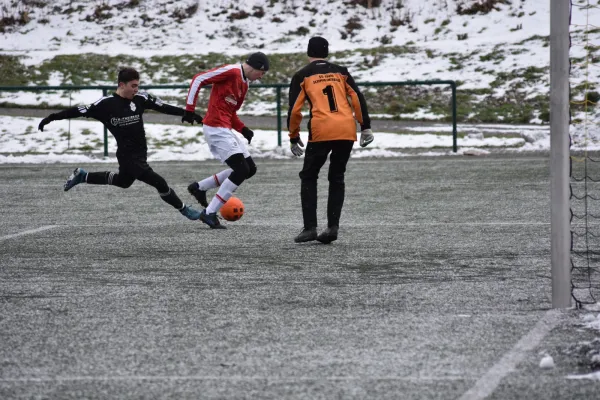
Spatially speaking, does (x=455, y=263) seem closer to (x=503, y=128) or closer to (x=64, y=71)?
(x=503, y=128)

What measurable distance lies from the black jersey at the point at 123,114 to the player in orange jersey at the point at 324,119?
6.15 ft

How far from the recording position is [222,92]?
10492mm

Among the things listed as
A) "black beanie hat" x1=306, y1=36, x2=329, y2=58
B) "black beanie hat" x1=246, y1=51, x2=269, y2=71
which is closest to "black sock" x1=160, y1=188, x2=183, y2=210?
"black beanie hat" x1=246, y1=51, x2=269, y2=71

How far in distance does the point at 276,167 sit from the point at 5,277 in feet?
36.5

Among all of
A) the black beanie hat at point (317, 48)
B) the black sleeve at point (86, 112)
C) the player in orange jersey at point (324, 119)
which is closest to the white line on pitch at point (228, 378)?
the player in orange jersey at point (324, 119)

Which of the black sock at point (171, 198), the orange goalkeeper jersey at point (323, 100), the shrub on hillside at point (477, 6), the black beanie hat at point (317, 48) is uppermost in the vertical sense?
the black beanie hat at point (317, 48)

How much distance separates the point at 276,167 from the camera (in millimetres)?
18281

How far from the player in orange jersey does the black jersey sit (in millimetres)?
1875

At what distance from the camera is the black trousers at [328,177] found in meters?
9.08

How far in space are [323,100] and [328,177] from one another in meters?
0.65

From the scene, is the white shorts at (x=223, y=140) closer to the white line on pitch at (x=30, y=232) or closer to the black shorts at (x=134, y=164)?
the black shorts at (x=134, y=164)

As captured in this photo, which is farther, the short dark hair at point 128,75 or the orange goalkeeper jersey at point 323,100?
the short dark hair at point 128,75

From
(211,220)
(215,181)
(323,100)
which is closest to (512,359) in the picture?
(323,100)

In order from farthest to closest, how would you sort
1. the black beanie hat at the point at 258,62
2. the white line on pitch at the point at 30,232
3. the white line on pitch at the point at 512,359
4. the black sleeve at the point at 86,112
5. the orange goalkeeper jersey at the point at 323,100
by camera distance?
the black sleeve at the point at 86,112
the black beanie hat at the point at 258,62
the white line on pitch at the point at 30,232
the orange goalkeeper jersey at the point at 323,100
the white line on pitch at the point at 512,359
